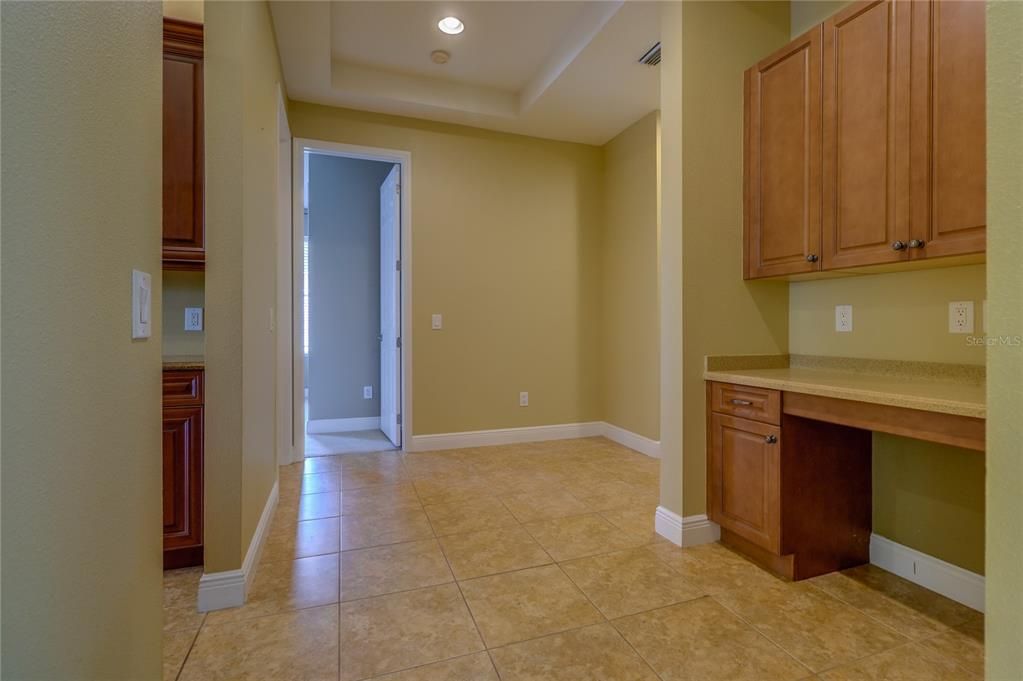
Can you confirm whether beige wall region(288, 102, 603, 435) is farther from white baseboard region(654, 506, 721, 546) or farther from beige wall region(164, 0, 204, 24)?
white baseboard region(654, 506, 721, 546)

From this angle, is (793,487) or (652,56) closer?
(793,487)

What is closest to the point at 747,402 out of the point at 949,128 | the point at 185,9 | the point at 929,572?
the point at 929,572

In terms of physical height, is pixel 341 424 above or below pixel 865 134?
below

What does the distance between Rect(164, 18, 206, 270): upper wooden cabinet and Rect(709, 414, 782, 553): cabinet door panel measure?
8.01 feet

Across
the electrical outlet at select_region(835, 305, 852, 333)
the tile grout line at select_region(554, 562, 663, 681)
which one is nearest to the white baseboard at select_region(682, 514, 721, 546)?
the tile grout line at select_region(554, 562, 663, 681)

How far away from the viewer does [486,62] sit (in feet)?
11.3

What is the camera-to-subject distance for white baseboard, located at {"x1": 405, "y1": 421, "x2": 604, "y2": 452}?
13.0ft

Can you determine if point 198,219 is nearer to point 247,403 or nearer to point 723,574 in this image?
point 247,403

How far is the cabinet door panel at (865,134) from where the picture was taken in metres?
1.77

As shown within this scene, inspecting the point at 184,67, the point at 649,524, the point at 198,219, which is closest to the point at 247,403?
the point at 198,219

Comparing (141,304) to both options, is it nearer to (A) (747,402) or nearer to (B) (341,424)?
(A) (747,402)

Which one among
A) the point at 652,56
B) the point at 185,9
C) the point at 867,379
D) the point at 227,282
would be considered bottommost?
the point at 867,379

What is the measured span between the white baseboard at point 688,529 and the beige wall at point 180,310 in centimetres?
239

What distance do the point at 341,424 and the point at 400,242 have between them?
207cm
